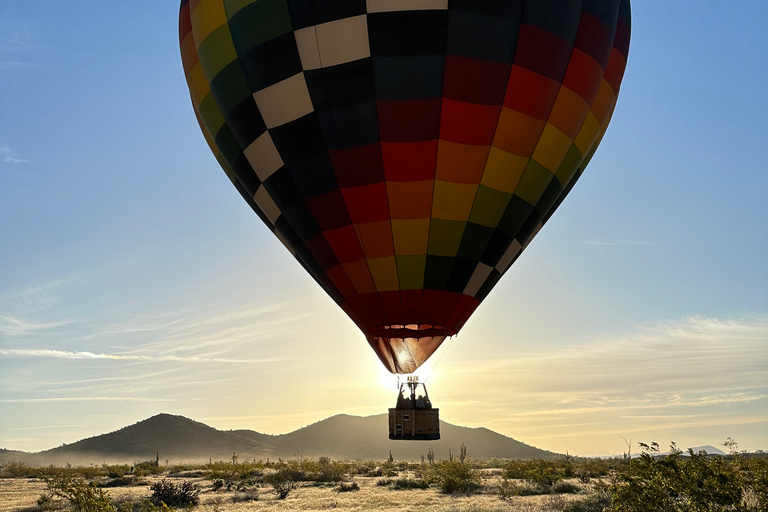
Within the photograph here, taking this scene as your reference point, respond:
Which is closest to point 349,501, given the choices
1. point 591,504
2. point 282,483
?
point 282,483

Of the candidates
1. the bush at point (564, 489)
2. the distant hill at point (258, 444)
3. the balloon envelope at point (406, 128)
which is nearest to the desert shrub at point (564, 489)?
the bush at point (564, 489)

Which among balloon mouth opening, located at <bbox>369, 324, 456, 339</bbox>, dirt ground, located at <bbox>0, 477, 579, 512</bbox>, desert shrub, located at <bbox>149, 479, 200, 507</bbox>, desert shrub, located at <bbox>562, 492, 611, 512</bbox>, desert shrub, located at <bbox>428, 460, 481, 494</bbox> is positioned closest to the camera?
balloon mouth opening, located at <bbox>369, 324, 456, 339</bbox>

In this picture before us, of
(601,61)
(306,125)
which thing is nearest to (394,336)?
(306,125)

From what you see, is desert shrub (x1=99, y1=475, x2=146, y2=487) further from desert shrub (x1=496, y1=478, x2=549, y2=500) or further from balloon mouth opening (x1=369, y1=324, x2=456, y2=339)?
balloon mouth opening (x1=369, y1=324, x2=456, y2=339)

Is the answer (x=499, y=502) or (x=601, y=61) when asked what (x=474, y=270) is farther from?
(x=499, y=502)

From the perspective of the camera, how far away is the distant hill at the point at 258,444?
93.1 meters

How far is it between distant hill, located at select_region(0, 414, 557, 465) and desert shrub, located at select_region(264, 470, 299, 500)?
192ft

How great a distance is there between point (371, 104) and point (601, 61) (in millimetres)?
5901

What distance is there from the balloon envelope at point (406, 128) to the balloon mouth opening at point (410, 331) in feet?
0.13

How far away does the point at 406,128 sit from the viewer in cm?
1244

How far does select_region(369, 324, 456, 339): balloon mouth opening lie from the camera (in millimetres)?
13188

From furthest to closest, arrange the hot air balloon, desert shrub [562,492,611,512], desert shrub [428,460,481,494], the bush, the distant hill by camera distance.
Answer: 1. the distant hill
2. desert shrub [428,460,481,494]
3. the bush
4. desert shrub [562,492,611,512]
5. the hot air balloon

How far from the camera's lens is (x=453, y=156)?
499 inches

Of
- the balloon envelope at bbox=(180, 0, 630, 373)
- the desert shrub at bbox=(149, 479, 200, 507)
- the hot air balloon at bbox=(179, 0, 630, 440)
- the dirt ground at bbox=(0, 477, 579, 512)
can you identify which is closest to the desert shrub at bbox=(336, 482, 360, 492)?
the dirt ground at bbox=(0, 477, 579, 512)
